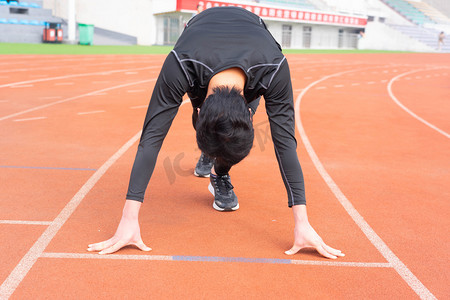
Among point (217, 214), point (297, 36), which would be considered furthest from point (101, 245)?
point (297, 36)

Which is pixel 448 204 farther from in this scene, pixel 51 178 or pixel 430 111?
pixel 430 111

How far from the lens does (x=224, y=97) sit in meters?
2.39

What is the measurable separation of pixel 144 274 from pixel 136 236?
30 centimetres

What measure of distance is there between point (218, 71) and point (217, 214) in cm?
159

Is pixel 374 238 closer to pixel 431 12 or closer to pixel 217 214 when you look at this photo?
pixel 217 214

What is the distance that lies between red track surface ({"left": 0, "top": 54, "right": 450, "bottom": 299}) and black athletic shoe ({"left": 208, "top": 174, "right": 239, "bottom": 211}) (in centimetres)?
8

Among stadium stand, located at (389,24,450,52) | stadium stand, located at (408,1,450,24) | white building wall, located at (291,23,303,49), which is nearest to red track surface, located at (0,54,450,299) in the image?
white building wall, located at (291,23,303,49)

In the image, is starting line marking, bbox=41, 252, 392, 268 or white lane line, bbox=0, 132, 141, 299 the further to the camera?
starting line marking, bbox=41, 252, 392, 268

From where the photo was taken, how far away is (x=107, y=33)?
107 feet

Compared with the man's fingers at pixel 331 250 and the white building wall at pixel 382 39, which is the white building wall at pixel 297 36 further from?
the man's fingers at pixel 331 250

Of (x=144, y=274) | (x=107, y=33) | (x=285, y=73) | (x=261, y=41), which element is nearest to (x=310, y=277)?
(x=144, y=274)

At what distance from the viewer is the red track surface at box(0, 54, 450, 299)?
2709 millimetres

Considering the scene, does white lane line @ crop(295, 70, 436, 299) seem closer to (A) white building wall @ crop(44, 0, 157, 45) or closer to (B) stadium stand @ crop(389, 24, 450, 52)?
(A) white building wall @ crop(44, 0, 157, 45)

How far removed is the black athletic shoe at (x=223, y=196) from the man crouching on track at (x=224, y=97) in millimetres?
902
